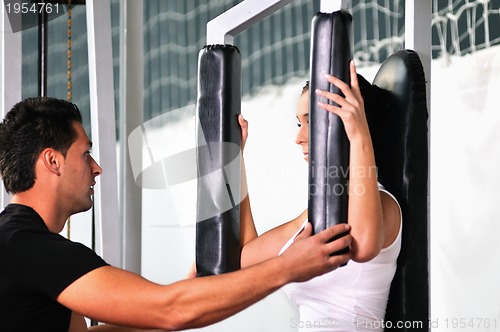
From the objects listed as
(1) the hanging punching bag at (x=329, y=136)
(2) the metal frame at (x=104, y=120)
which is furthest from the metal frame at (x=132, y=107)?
(1) the hanging punching bag at (x=329, y=136)

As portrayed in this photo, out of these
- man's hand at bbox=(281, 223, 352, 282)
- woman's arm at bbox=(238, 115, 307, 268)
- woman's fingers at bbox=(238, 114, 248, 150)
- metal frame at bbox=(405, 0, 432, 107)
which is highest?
metal frame at bbox=(405, 0, 432, 107)

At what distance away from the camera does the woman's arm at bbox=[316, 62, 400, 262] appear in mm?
1353

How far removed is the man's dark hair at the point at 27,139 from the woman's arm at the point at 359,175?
587 millimetres

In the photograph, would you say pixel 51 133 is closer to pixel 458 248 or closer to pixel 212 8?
pixel 458 248

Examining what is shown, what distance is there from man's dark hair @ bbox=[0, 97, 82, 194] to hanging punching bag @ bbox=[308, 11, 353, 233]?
0.57 meters

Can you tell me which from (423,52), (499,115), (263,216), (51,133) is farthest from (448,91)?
(51,133)

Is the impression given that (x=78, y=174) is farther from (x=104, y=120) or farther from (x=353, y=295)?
(x=104, y=120)

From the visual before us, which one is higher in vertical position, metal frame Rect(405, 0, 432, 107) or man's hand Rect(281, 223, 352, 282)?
metal frame Rect(405, 0, 432, 107)

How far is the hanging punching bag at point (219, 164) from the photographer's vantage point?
5.41ft

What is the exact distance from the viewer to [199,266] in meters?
1.68

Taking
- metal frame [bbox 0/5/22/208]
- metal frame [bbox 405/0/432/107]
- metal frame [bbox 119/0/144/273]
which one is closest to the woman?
metal frame [bbox 405/0/432/107]

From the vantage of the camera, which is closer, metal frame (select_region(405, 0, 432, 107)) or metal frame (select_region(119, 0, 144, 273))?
metal frame (select_region(405, 0, 432, 107))

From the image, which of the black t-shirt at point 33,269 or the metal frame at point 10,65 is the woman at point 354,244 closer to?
the black t-shirt at point 33,269

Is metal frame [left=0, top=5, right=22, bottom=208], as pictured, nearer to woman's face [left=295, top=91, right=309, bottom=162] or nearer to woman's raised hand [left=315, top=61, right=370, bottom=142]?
woman's face [left=295, top=91, right=309, bottom=162]
